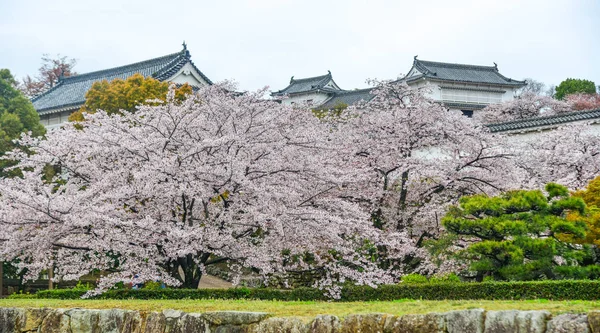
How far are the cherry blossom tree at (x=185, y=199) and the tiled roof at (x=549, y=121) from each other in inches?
496

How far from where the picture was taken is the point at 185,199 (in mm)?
13625

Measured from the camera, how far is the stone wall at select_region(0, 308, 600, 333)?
6.45 metres

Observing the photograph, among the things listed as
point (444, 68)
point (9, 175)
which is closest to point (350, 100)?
point (444, 68)

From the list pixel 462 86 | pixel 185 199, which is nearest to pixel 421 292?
pixel 185 199

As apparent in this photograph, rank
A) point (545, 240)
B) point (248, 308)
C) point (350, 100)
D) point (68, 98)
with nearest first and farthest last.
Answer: point (248, 308) → point (545, 240) → point (68, 98) → point (350, 100)

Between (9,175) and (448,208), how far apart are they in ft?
55.1

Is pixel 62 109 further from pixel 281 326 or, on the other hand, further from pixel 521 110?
pixel 281 326

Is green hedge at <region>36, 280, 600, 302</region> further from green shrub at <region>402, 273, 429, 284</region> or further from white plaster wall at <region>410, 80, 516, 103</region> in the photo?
white plaster wall at <region>410, 80, 516, 103</region>

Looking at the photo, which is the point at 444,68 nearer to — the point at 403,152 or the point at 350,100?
the point at 350,100

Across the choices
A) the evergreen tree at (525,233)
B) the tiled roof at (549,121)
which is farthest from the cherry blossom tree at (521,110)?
the evergreen tree at (525,233)

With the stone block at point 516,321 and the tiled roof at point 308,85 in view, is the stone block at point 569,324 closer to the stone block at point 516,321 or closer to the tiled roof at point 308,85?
the stone block at point 516,321

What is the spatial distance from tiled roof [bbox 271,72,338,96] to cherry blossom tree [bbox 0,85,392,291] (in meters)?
35.6

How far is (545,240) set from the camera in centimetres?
1235

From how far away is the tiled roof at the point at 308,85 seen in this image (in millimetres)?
50312
